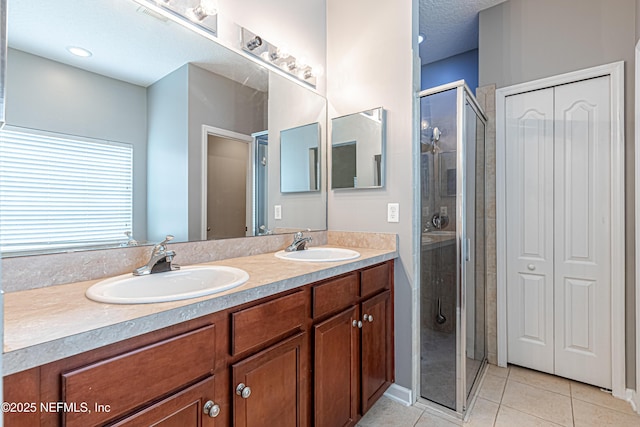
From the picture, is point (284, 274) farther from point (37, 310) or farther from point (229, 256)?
point (37, 310)

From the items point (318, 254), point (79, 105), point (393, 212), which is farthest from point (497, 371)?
point (79, 105)

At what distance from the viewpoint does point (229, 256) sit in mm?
1633

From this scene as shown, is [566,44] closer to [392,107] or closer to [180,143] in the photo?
[392,107]

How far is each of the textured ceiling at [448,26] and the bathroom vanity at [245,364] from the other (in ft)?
6.83

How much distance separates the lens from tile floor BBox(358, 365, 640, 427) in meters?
1.70

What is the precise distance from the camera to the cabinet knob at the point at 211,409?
2.95ft

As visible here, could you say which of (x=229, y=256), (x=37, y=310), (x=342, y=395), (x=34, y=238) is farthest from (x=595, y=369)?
(x=34, y=238)

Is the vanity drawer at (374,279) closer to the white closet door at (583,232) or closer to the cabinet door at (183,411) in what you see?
the cabinet door at (183,411)

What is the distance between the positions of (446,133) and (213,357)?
5.71 ft

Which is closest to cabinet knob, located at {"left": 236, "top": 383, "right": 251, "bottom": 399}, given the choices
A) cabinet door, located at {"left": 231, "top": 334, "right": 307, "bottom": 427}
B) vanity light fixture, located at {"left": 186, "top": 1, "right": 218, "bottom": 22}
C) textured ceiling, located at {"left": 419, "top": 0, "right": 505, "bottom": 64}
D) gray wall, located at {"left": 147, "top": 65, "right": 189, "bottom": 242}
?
cabinet door, located at {"left": 231, "top": 334, "right": 307, "bottom": 427}

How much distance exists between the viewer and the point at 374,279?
67.6 inches

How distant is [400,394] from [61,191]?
2.01 meters

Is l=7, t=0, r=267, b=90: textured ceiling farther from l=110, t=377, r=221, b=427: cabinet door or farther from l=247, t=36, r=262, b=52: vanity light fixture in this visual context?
l=110, t=377, r=221, b=427: cabinet door

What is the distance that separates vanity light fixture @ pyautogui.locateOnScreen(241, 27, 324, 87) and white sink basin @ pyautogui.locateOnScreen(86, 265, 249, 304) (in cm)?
127
